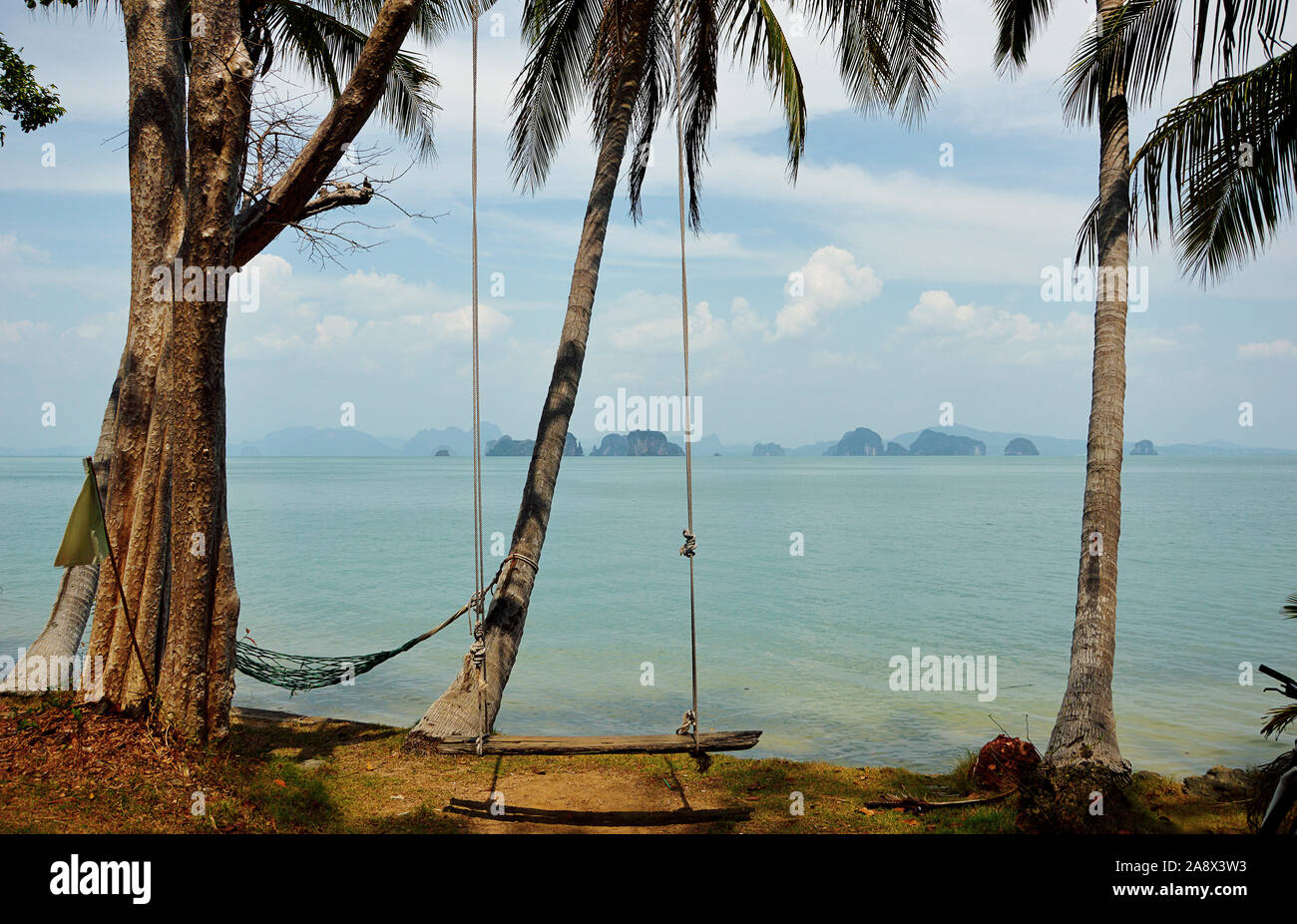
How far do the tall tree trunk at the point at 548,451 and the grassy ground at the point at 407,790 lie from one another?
0.94ft

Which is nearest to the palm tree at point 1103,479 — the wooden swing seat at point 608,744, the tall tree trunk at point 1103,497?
the tall tree trunk at point 1103,497

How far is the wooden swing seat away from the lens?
3.72 metres

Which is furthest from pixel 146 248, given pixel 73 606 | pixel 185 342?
pixel 73 606

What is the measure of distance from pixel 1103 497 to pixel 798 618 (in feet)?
32.5

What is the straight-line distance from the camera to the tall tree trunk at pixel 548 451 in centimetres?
482

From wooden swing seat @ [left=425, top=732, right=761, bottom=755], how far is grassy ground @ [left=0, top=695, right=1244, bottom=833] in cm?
23

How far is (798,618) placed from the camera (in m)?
14.1

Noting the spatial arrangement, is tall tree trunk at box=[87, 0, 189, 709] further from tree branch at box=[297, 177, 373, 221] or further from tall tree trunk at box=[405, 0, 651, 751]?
tall tree trunk at box=[405, 0, 651, 751]

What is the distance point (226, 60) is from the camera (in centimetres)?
377

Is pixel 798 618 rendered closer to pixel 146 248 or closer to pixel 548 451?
pixel 548 451

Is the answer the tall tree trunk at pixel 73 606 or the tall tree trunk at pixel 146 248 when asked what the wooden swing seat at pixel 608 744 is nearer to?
the tall tree trunk at pixel 146 248
